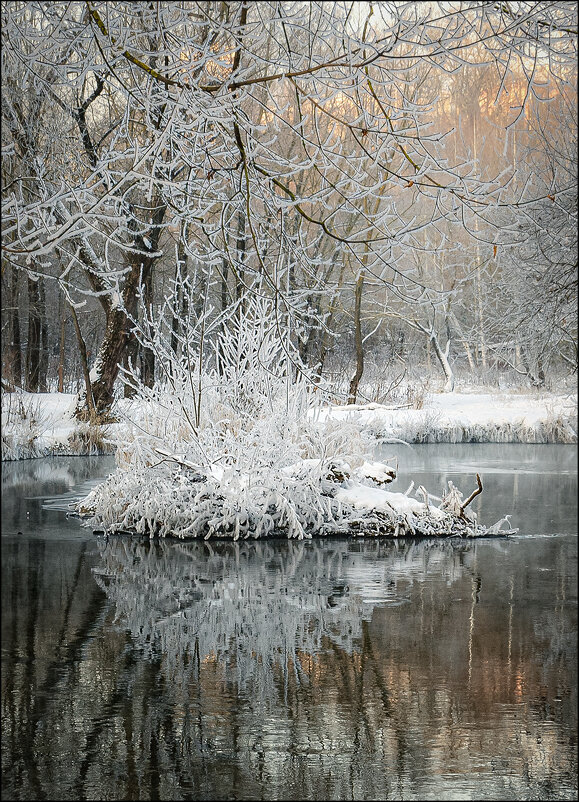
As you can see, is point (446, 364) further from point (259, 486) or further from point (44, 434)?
point (259, 486)

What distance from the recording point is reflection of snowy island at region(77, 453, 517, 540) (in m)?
Answer: 6.86

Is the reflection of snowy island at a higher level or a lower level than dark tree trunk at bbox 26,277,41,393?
lower

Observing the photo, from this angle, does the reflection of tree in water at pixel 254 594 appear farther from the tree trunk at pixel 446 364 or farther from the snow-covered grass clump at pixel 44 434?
the tree trunk at pixel 446 364

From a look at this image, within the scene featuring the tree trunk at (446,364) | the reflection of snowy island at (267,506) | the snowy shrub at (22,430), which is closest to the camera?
the reflection of snowy island at (267,506)

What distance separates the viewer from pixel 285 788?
8.41 ft

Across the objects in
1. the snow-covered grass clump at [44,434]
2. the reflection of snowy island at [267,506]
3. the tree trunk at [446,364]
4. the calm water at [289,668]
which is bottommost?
the calm water at [289,668]

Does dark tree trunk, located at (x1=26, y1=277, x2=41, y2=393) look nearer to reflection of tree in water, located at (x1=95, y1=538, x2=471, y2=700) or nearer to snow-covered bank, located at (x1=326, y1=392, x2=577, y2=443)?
snow-covered bank, located at (x1=326, y1=392, x2=577, y2=443)

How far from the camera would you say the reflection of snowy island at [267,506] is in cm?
686

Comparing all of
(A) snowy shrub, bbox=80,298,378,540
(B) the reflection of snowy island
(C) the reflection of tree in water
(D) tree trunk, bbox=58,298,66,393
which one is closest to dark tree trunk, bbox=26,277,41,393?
(D) tree trunk, bbox=58,298,66,393

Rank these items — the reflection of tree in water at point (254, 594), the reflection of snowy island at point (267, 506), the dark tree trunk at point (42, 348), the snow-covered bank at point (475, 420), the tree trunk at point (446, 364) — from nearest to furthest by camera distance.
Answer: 1. the reflection of tree in water at point (254, 594)
2. the reflection of snowy island at point (267, 506)
3. the snow-covered bank at point (475, 420)
4. the tree trunk at point (446, 364)
5. the dark tree trunk at point (42, 348)

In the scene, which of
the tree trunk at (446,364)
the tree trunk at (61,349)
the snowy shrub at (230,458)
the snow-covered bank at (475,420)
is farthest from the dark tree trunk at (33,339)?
the snowy shrub at (230,458)

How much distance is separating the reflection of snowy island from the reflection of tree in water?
17 cm

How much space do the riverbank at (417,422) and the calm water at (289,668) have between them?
435 centimetres

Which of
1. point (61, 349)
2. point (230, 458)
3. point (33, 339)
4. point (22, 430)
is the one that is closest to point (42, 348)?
point (33, 339)
